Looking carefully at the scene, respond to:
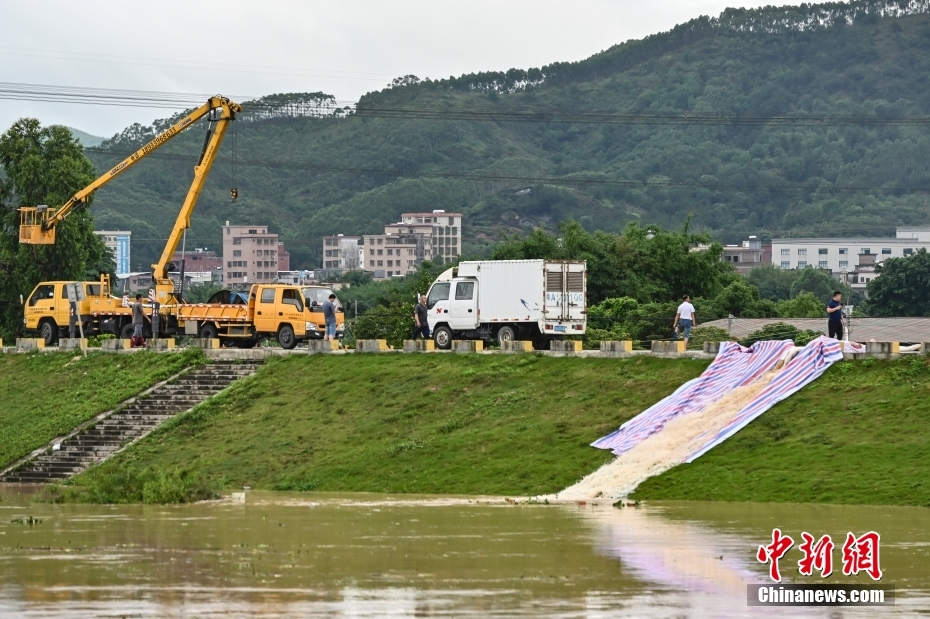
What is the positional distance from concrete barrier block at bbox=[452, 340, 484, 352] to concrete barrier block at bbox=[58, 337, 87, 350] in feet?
46.9

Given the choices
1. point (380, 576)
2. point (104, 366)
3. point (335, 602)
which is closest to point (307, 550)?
point (380, 576)

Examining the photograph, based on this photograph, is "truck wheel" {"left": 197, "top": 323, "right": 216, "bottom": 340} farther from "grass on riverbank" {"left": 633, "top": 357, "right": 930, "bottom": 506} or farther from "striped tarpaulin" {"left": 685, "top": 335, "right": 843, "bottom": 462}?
"grass on riverbank" {"left": 633, "top": 357, "right": 930, "bottom": 506}

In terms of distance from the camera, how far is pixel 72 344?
56156 mm

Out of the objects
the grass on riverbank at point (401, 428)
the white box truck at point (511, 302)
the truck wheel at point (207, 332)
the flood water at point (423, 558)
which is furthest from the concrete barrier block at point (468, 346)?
the flood water at point (423, 558)

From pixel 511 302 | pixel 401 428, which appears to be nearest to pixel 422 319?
pixel 511 302

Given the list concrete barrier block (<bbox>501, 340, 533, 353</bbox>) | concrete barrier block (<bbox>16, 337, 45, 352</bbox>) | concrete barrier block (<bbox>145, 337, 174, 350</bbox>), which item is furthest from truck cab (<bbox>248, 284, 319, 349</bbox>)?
concrete barrier block (<bbox>16, 337, 45, 352</bbox>)

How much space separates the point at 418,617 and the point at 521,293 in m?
29.6

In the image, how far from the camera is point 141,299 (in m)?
57.8

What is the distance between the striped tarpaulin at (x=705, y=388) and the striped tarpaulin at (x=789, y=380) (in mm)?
508

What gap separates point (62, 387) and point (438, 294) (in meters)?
11.6

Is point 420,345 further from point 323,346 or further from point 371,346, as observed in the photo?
point 323,346

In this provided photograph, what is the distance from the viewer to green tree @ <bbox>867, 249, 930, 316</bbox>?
4508 inches

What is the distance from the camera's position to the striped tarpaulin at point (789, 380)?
35.5 metres

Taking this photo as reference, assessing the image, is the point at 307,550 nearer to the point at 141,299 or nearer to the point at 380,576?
the point at 380,576
